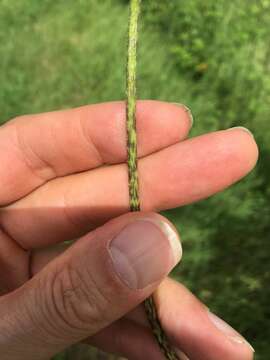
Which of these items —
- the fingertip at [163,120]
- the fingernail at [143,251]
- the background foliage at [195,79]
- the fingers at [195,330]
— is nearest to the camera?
the fingernail at [143,251]

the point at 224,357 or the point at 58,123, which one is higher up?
the point at 58,123

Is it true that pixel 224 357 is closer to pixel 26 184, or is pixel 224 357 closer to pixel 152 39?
pixel 26 184

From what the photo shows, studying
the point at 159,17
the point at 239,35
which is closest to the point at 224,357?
the point at 239,35

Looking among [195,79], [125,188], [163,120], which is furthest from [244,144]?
[195,79]

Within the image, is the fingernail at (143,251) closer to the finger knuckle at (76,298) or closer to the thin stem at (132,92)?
the finger knuckle at (76,298)

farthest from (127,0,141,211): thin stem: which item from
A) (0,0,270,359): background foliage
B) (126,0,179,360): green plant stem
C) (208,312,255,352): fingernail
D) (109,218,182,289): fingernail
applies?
(0,0,270,359): background foliage

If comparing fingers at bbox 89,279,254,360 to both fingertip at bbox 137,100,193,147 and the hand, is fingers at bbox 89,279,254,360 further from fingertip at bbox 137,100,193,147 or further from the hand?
fingertip at bbox 137,100,193,147

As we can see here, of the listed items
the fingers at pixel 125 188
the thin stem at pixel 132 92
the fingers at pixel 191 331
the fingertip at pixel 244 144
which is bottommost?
the fingers at pixel 191 331

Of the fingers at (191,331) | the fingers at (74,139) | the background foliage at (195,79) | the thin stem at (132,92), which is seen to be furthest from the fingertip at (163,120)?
the background foliage at (195,79)
